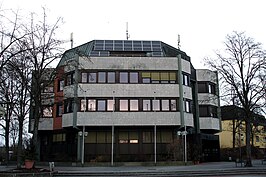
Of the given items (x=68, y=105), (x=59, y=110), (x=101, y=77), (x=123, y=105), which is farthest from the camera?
(x=59, y=110)

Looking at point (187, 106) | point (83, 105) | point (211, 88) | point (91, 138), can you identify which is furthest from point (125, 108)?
point (211, 88)

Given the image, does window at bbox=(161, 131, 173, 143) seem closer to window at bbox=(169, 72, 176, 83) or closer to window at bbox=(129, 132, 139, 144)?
window at bbox=(129, 132, 139, 144)

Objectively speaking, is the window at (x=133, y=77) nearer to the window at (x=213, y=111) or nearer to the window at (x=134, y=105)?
the window at (x=134, y=105)

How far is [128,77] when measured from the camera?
43781 mm

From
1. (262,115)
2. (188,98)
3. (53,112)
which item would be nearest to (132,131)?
(188,98)

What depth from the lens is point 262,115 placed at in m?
35.2

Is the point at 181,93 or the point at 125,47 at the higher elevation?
the point at 125,47

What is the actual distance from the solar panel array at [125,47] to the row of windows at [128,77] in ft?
13.0

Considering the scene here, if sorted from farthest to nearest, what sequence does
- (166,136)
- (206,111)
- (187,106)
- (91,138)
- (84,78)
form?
(206,111)
(187,106)
(166,136)
(84,78)
(91,138)

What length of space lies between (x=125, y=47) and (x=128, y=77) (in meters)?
6.41

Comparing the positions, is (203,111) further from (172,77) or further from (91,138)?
(91,138)

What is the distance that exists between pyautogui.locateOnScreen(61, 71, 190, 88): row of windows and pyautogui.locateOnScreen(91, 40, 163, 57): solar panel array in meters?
3.97

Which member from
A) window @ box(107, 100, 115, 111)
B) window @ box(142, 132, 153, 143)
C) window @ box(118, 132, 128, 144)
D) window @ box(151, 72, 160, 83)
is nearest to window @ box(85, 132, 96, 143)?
window @ box(118, 132, 128, 144)

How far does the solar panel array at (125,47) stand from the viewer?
47.3 meters
